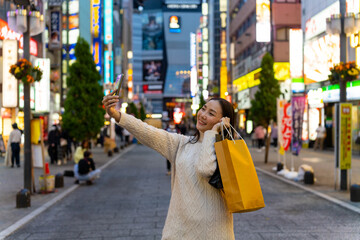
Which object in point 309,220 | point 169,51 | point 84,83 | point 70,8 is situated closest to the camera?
point 309,220

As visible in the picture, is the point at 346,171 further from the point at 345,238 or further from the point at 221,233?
the point at 221,233

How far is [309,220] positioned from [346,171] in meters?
4.34

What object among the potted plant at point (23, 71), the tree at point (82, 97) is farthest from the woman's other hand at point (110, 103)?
the tree at point (82, 97)

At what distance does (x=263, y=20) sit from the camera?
141ft

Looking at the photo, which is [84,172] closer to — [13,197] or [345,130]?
[13,197]

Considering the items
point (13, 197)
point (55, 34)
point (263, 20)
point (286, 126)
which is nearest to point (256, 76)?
point (263, 20)

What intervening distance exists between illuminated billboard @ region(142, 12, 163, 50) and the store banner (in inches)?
6495

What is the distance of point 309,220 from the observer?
840cm

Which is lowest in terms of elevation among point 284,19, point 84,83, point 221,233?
point 221,233

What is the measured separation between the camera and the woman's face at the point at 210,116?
128 inches

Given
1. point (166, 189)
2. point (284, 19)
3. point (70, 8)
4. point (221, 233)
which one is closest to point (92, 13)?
point (70, 8)

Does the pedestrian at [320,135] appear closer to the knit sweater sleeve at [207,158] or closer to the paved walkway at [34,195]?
the paved walkway at [34,195]

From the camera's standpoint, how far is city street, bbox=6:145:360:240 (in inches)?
292

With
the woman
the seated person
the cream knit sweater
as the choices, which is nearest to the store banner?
the seated person
